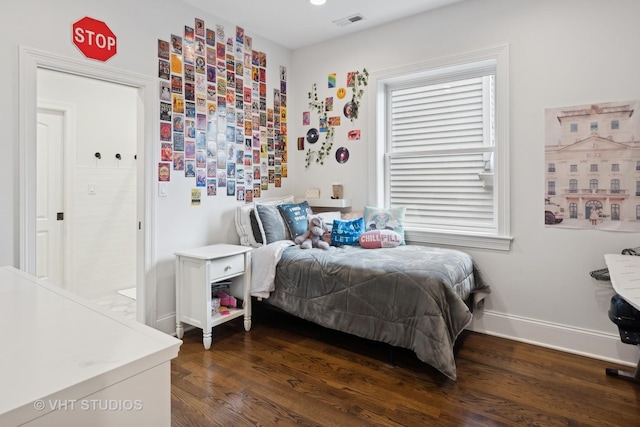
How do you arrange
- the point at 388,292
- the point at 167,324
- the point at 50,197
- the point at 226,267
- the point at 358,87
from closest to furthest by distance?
the point at 388,292, the point at 226,267, the point at 167,324, the point at 358,87, the point at 50,197

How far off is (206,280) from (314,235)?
38.7 inches

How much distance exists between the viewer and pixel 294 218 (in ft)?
11.3

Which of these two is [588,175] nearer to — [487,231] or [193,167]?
[487,231]

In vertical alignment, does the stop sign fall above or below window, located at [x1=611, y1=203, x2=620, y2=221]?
above

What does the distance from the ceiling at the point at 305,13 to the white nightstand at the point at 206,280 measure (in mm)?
2025

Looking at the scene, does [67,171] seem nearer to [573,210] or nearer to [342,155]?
[342,155]

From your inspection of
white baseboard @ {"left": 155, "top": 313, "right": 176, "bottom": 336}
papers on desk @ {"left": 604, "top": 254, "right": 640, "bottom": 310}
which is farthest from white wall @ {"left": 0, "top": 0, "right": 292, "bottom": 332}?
papers on desk @ {"left": 604, "top": 254, "right": 640, "bottom": 310}

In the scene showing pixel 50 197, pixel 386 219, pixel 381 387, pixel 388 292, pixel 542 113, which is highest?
pixel 542 113

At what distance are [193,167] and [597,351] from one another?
3326 mm

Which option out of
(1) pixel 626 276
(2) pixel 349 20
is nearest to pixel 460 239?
(1) pixel 626 276

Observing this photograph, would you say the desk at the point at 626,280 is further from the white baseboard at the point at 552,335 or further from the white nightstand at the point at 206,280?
the white nightstand at the point at 206,280

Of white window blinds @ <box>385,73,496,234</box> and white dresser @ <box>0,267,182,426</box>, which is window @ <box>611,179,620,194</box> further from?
white dresser @ <box>0,267,182,426</box>

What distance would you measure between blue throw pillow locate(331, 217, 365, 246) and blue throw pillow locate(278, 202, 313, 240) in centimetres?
28

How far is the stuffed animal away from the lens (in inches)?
125
